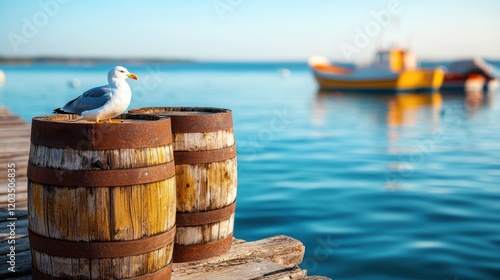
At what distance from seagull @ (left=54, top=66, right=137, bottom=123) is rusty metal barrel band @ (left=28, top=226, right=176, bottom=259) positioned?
2.52ft

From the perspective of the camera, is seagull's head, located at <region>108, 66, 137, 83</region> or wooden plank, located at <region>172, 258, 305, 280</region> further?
wooden plank, located at <region>172, 258, 305, 280</region>

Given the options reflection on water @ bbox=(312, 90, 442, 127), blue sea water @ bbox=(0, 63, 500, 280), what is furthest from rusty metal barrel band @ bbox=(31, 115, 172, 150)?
reflection on water @ bbox=(312, 90, 442, 127)

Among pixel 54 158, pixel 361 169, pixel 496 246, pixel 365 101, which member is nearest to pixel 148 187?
pixel 54 158

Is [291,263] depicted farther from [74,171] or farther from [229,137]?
[74,171]

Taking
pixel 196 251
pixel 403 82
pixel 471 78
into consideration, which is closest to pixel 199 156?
pixel 196 251

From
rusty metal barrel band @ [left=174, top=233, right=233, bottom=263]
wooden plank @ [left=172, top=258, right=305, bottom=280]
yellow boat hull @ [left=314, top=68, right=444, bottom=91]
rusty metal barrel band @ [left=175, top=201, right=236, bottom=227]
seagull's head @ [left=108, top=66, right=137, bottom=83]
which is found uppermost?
yellow boat hull @ [left=314, top=68, right=444, bottom=91]

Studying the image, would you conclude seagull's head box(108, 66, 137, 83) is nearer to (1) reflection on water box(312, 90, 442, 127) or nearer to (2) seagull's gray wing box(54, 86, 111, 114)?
(2) seagull's gray wing box(54, 86, 111, 114)

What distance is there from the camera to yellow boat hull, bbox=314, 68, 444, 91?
141ft

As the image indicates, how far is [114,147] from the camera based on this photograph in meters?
3.17

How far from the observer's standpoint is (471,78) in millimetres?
47500

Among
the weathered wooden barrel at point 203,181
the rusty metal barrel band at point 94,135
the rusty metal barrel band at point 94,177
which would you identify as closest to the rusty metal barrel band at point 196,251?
the weathered wooden barrel at point 203,181

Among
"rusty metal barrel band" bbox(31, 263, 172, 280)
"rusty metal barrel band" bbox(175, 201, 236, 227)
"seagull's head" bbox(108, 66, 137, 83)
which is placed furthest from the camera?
"rusty metal barrel band" bbox(175, 201, 236, 227)

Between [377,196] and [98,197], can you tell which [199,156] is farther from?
[377,196]

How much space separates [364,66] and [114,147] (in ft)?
142
